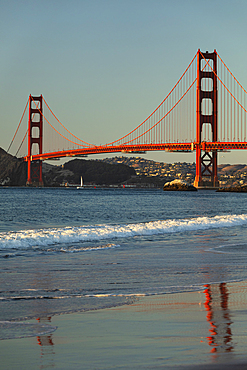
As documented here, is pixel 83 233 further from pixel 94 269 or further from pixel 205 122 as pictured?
pixel 205 122

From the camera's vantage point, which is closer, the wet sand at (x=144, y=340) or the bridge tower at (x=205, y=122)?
the wet sand at (x=144, y=340)

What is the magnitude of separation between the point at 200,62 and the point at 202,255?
9727 centimetres

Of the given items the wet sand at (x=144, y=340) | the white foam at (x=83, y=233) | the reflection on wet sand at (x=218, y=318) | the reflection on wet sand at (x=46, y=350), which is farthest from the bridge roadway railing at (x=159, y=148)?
the reflection on wet sand at (x=46, y=350)

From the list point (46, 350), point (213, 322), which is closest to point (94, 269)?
point (213, 322)

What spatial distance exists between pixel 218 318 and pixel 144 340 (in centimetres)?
101

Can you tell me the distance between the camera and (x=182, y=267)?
8359 millimetres

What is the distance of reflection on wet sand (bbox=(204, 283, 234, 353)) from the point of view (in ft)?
12.0

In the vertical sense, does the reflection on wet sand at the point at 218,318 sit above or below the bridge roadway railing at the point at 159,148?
below

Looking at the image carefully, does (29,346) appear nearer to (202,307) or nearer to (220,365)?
(220,365)

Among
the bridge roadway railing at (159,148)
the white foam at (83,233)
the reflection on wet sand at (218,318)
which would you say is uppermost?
the bridge roadway railing at (159,148)

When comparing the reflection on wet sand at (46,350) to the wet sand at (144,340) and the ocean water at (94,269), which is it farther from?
the ocean water at (94,269)

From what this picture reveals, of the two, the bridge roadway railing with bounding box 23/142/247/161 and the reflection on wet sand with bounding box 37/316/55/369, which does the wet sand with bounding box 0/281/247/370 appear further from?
the bridge roadway railing with bounding box 23/142/247/161

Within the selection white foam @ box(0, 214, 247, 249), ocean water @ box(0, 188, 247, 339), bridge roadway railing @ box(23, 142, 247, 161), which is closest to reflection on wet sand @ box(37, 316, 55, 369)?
ocean water @ box(0, 188, 247, 339)

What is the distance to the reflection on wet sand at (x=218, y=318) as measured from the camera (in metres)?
3.67
